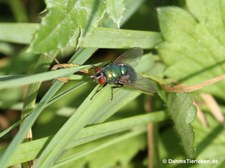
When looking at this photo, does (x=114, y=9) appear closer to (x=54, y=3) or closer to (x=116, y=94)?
(x=54, y=3)

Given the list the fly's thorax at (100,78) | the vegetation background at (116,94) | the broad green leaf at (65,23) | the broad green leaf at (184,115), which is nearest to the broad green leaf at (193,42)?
the vegetation background at (116,94)

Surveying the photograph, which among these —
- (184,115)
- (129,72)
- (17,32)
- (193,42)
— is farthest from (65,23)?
(193,42)

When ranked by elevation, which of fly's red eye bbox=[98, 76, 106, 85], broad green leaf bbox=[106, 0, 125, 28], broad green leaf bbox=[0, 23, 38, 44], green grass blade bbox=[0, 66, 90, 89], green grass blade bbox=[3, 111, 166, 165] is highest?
broad green leaf bbox=[0, 23, 38, 44]

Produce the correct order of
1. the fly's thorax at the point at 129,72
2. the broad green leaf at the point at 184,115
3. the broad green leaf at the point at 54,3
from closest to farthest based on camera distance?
1. the broad green leaf at the point at 54,3
2. the broad green leaf at the point at 184,115
3. the fly's thorax at the point at 129,72

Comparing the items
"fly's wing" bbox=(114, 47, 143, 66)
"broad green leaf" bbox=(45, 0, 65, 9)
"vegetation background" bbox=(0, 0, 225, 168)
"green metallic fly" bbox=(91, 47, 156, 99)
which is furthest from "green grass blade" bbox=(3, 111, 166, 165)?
"broad green leaf" bbox=(45, 0, 65, 9)

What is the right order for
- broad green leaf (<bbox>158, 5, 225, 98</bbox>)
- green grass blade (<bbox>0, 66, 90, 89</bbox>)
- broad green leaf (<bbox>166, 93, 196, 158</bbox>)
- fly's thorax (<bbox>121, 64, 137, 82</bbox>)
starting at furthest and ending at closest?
broad green leaf (<bbox>158, 5, 225, 98</bbox>) < fly's thorax (<bbox>121, 64, 137, 82</bbox>) < broad green leaf (<bbox>166, 93, 196, 158</bbox>) < green grass blade (<bbox>0, 66, 90, 89</bbox>)

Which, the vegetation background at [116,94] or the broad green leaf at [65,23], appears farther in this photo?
the vegetation background at [116,94]

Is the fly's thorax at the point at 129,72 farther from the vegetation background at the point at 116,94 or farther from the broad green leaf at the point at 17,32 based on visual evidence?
the broad green leaf at the point at 17,32

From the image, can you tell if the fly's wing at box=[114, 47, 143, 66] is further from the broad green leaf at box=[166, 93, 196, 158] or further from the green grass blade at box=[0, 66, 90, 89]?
the green grass blade at box=[0, 66, 90, 89]
